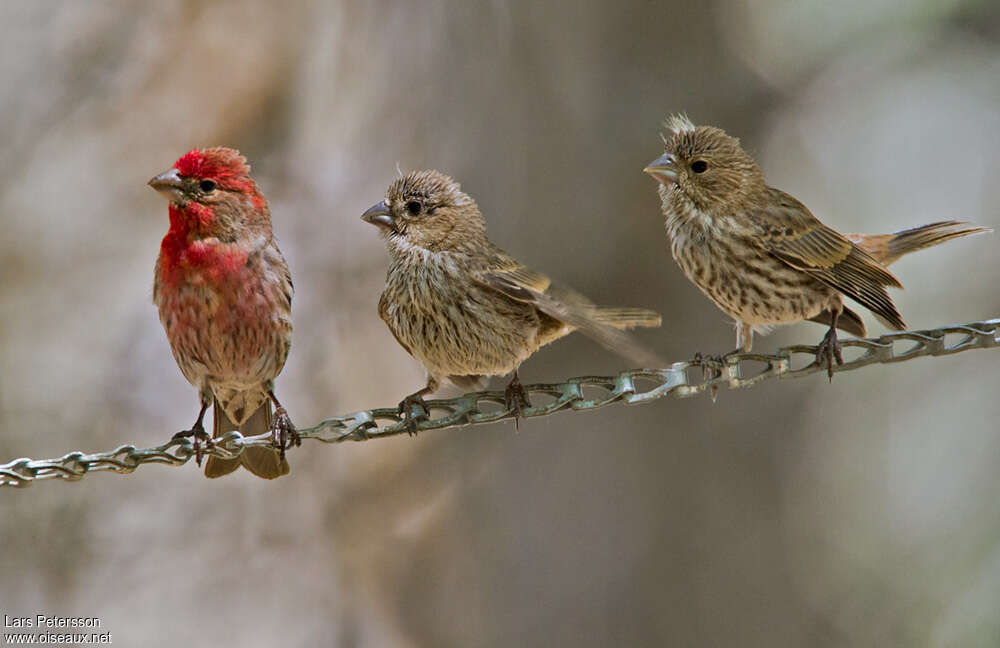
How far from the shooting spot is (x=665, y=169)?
172 inches

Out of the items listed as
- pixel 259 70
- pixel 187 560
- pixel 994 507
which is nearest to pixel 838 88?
pixel 994 507

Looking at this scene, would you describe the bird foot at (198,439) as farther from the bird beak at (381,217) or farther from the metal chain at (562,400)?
the bird beak at (381,217)

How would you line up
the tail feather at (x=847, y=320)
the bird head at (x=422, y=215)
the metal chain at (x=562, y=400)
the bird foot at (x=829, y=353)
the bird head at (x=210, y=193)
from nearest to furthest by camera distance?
→ the metal chain at (x=562, y=400)
the bird foot at (x=829, y=353)
the bird head at (x=210, y=193)
the bird head at (x=422, y=215)
the tail feather at (x=847, y=320)

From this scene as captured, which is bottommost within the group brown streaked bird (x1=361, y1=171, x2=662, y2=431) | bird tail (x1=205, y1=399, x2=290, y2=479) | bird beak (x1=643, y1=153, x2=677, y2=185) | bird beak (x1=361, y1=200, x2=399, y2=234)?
bird tail (x1=205, y1=399, x2=290, y2=479)

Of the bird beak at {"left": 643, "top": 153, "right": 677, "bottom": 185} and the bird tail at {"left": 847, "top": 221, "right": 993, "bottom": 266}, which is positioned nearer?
the bird beak at {"left": 643, "top": 153, "right": 677, "bottom": 185}

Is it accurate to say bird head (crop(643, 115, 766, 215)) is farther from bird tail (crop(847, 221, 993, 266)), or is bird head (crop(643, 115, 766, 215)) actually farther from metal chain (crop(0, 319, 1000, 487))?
metal chain (crop(0, 319, 1000, 487))

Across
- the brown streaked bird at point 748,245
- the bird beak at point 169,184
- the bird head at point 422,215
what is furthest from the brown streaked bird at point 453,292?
the bird beak at point 169,184

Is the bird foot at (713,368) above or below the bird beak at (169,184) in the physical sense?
below

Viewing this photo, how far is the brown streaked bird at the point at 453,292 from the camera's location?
4164 mm

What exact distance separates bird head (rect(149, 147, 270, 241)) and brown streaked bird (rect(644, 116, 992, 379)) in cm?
168

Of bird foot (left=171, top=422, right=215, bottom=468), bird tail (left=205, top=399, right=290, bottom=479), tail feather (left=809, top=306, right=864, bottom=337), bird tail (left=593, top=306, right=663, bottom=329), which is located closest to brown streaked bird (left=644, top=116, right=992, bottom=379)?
tail feather (left=809, top=306, right=864, bottom=337)

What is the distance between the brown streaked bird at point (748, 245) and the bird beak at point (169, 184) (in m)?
1.90

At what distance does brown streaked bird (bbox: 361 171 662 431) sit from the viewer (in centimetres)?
416

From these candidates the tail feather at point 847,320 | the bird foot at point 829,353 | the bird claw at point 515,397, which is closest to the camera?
the bird claw at point 515,397
